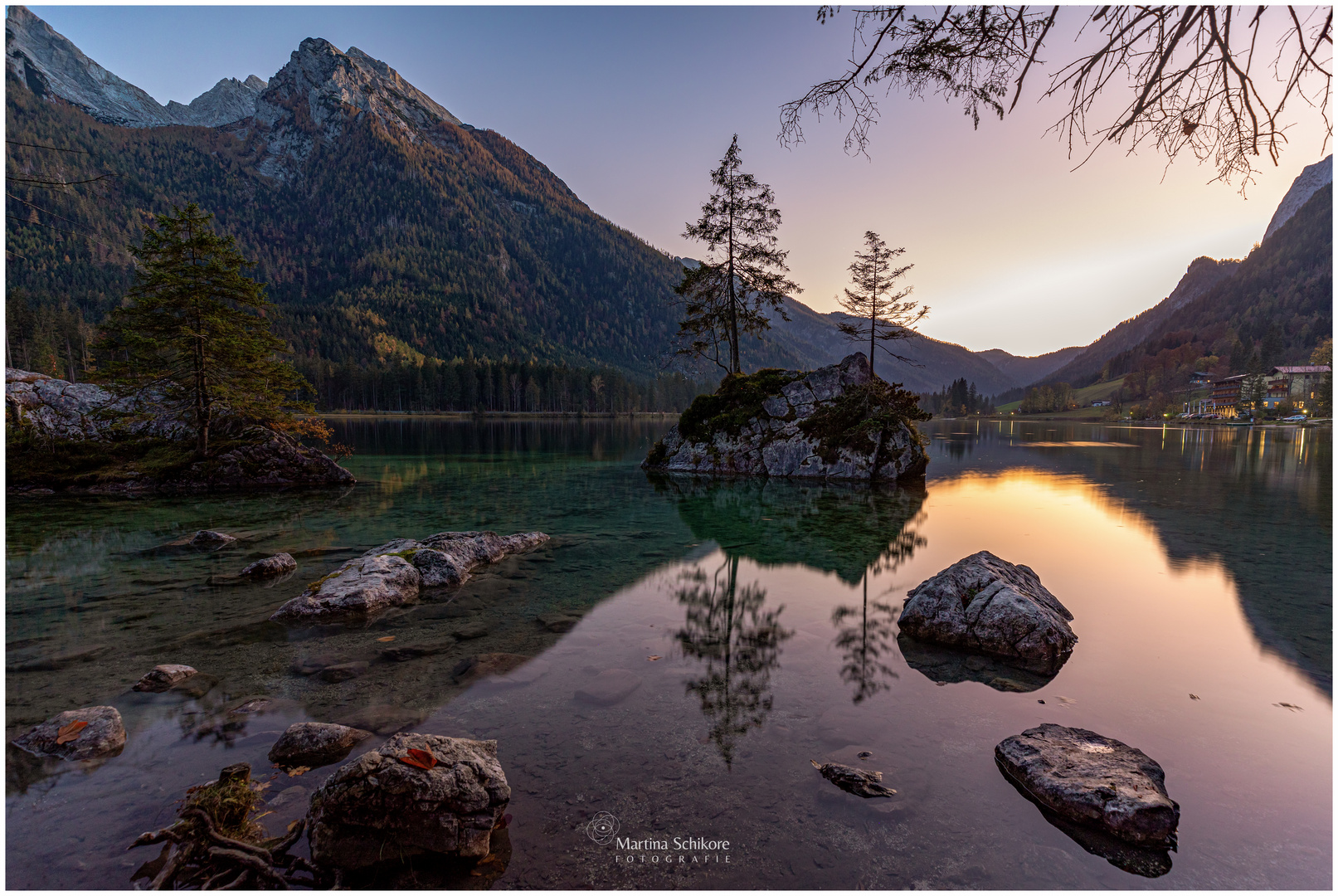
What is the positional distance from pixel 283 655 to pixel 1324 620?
60.5 ft

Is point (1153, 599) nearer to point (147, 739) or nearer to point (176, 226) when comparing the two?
point (147, 739)

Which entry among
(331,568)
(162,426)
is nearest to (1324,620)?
(331,568)

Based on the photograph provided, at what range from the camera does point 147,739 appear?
6.37 meters

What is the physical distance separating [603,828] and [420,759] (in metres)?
1.88

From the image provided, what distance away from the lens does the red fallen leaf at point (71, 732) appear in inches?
244

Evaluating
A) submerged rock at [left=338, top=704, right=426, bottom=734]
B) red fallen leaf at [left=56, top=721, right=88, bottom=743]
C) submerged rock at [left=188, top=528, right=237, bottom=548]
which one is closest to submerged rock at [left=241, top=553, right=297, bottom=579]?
submerged rock at [left=188, top=528, right=237, bottom=548]

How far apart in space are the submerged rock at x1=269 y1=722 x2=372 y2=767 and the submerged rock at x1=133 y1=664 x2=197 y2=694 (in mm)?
2777

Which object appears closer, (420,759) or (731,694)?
(420,759)

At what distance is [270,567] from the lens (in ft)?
41.4

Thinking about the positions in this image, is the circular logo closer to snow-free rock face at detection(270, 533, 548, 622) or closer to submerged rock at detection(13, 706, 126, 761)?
submerged rock at detection(13, 706, 126, 761)

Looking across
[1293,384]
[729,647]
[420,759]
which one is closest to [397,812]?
[420,759]

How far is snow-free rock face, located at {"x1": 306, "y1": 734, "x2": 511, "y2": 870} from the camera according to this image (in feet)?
15.8

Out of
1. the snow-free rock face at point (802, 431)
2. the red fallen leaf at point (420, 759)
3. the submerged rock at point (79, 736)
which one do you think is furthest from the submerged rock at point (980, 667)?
the snow-free rock face at point (802, 431)

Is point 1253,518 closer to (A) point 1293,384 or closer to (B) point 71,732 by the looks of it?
(B) point 71,732
